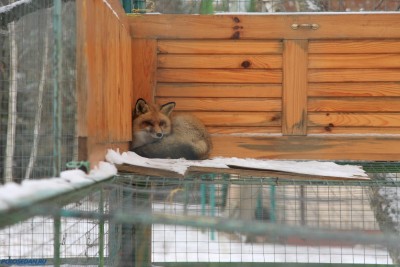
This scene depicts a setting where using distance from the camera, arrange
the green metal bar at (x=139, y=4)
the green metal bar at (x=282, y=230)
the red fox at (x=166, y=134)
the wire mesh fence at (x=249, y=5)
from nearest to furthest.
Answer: the green metal bar at (x=282, y=230), the red fox at (x=166, y=134), the green metal bar at (x=139, y=4), the wire mesh fence at (x=249, y=5)

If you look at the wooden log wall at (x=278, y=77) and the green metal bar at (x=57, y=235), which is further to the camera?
the wooden log wall at (x=278, y=77)

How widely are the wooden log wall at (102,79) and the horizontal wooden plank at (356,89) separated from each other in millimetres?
1662

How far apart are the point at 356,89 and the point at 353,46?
1.27ft

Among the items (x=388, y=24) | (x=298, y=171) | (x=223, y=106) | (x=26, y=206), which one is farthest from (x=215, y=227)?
(x=388, y=24)

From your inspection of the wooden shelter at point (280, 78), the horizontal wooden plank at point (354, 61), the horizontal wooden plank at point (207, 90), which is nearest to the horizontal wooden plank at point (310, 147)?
the wooden shelter at point (280, 78)

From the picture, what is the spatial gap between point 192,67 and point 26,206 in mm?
3448

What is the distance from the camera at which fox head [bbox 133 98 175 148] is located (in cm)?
479

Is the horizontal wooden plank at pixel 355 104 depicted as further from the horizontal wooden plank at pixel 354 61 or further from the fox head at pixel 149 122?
the fox head at pixel 149 122

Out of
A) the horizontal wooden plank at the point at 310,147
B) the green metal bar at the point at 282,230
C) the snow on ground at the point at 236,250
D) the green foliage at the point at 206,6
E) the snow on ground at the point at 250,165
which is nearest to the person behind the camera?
the green metal bar at the point at 282,230

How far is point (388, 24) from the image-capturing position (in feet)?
16.0

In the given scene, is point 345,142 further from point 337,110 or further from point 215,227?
point 215,227

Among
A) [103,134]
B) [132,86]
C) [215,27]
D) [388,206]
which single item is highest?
[215,27]

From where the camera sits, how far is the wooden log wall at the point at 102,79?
294 cm

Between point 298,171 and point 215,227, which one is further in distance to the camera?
point 298,171
